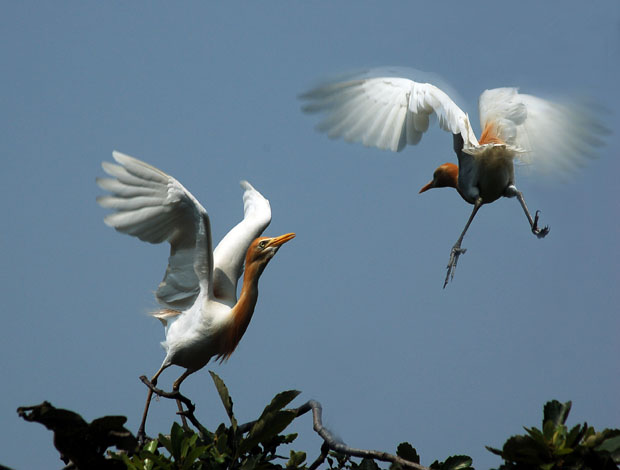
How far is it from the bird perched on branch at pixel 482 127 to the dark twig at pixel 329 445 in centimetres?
225

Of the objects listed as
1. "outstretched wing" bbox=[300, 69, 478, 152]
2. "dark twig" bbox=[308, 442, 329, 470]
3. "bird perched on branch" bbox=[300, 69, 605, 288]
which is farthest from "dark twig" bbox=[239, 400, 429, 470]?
"outstretched wing" bbox=[300, 69, 478, 152]

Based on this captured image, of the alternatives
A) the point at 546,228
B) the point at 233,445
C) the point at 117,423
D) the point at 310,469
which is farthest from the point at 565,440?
the point at 546,228

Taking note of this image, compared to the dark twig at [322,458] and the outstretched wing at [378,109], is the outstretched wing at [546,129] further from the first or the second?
the dark twig at [322,458]

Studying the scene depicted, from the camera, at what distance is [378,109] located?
5.27 meters

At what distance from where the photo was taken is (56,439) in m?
2.50

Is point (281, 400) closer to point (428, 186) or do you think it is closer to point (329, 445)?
point (329, 445)

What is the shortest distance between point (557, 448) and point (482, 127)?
354 centimetres

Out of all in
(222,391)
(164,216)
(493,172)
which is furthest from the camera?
(493,172)

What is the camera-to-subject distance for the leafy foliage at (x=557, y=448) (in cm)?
228

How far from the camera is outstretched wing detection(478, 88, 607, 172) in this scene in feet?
17.5

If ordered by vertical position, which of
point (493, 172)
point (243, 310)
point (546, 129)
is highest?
point (546, 129)

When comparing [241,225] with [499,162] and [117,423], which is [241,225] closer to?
[499,162]

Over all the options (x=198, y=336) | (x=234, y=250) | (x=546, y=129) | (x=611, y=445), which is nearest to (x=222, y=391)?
(x=198, y=336)

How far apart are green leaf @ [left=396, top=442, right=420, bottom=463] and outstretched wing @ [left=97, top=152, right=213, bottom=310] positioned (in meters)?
1.87
